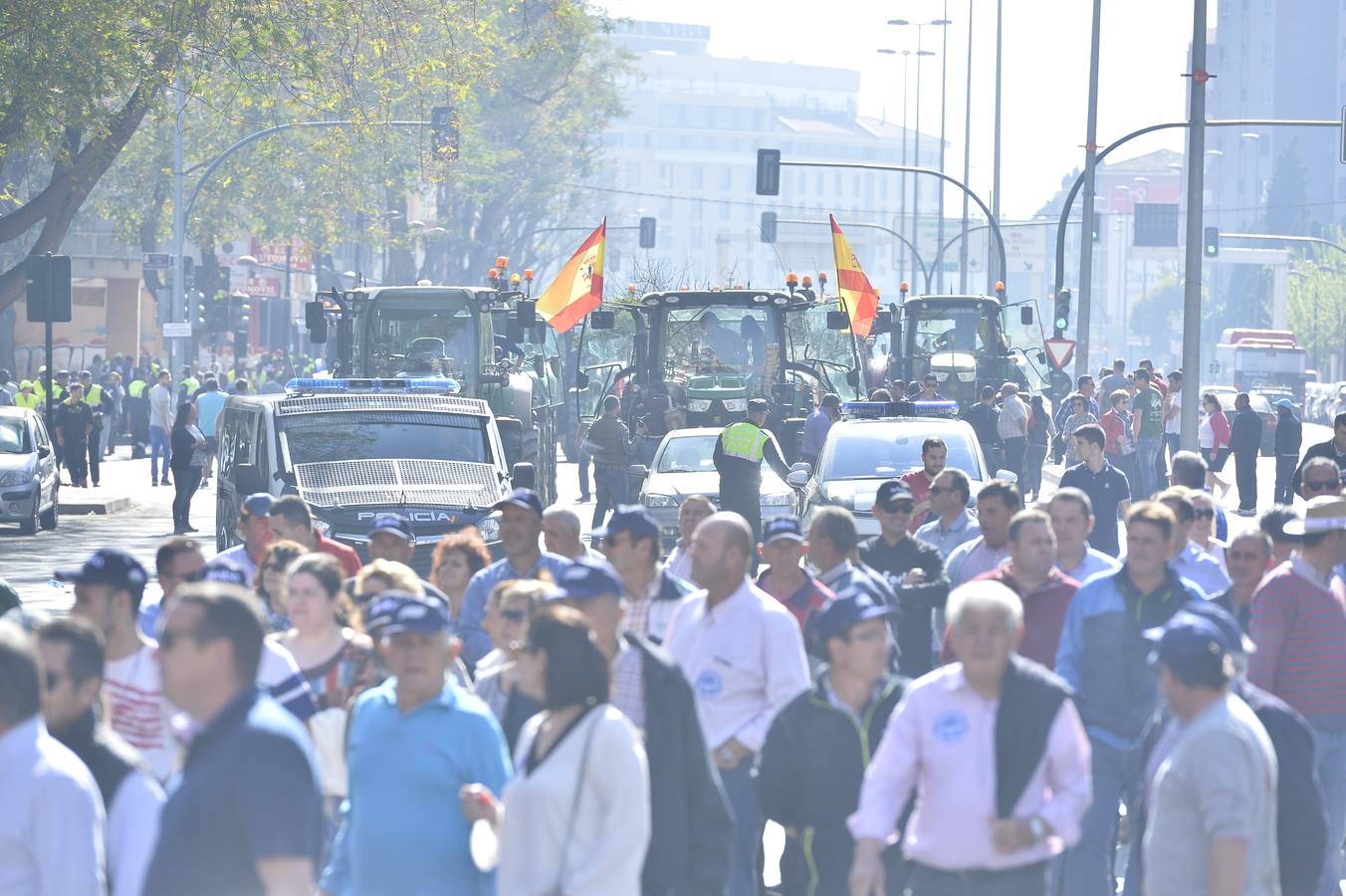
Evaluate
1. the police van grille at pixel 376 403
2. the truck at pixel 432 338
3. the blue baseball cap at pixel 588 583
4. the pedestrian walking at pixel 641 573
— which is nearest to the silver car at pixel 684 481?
the police van grille at pixel 376 403

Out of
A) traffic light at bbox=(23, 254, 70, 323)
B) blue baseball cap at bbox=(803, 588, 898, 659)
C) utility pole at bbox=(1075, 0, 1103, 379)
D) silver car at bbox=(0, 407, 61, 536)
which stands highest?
utility pole at bbox=(1075, 0, 1103, 379)

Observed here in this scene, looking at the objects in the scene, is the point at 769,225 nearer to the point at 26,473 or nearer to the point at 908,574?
the point at 26,473

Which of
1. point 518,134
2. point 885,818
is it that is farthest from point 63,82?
point 518,134

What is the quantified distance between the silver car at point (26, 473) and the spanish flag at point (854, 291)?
33.6 feet

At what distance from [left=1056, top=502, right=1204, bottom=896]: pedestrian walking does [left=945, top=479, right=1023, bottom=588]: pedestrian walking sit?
4.37ft

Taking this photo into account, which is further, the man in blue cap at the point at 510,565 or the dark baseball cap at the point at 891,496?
the dark baseball cap at the point at 891,496

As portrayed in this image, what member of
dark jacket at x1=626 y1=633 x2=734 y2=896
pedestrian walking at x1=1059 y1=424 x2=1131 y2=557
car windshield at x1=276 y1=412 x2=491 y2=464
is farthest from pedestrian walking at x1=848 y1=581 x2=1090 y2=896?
car windshield at x1=276 y1=412 x2=491 y2=464

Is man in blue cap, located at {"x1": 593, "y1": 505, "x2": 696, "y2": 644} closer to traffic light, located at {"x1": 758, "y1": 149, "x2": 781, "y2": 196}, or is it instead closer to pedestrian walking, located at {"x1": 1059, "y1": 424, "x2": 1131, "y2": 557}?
pedestrian walking, located at {"x1": 1059, "y1": 424, "x2": 1131, "y2": 557}

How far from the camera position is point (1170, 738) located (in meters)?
6.00

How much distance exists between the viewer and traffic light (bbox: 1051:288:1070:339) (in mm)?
33969

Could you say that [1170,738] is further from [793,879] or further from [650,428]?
[650,428]

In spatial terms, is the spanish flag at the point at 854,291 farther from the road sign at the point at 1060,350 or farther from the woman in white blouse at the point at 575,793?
the woman in white blouse at the point at 575,793

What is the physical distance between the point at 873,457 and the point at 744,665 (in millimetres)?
11703

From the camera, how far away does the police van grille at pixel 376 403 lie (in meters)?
17.2
